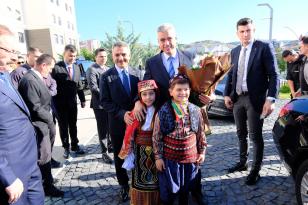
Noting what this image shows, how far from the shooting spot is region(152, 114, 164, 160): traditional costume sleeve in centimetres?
285

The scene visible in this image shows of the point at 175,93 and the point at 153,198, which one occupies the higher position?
the point at 175,93

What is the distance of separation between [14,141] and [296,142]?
2756 mm

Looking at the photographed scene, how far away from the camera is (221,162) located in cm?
458

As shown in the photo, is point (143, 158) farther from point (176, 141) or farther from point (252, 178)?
point (252, 178)

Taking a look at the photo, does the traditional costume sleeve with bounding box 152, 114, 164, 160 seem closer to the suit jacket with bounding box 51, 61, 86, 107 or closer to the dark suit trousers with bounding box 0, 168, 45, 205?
the dark suit trousers with bounding box 0, 168, 45, 205

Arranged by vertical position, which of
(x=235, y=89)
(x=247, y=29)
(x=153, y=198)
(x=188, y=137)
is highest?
(x=247, y=29)

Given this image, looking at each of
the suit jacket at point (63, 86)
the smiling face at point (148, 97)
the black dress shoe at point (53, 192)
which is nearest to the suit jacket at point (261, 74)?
the smiling face at point (148, 97)

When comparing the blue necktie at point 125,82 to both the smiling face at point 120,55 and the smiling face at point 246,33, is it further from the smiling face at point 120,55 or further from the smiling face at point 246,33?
the smiling face at point 246,33

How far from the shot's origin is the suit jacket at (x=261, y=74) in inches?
134

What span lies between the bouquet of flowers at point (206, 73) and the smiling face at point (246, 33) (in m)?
0.83

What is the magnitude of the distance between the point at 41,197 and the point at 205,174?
254cm

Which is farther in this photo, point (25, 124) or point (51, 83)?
point (51, 83)

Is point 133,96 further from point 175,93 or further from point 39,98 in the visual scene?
point 39,98

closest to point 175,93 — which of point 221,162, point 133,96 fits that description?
point 133,96
